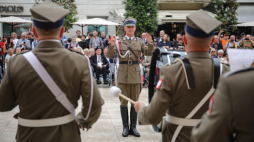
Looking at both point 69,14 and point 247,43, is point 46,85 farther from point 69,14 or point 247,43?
point 69,14

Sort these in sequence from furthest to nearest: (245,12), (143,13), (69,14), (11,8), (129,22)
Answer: (245,12) < (11,8) < (69,14) < (143,13) < (129,22)

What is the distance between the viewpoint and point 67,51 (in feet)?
9.84

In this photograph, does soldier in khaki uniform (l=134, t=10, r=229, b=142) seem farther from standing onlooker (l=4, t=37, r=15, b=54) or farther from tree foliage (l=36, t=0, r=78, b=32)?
tree foliage (l=36, t=0, r=78, b=32)

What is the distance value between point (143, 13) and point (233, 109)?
61.4 ft

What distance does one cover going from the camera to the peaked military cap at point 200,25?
279 centimetres

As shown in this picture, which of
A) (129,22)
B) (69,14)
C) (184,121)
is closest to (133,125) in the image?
(129,22)

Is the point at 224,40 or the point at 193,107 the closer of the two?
the point at 193,107

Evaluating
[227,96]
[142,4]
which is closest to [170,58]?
[227,96]

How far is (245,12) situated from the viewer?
28.2 m

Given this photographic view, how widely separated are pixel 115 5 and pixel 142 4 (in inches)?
277

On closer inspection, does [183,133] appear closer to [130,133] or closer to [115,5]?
[130,133]

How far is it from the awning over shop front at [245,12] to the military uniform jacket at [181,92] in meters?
26.6

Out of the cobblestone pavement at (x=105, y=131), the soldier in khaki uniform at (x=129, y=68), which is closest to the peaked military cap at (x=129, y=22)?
the soldier in khaki uniform at (x=129, y=68)

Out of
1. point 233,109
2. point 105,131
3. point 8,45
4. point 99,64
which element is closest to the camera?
point 233,109
